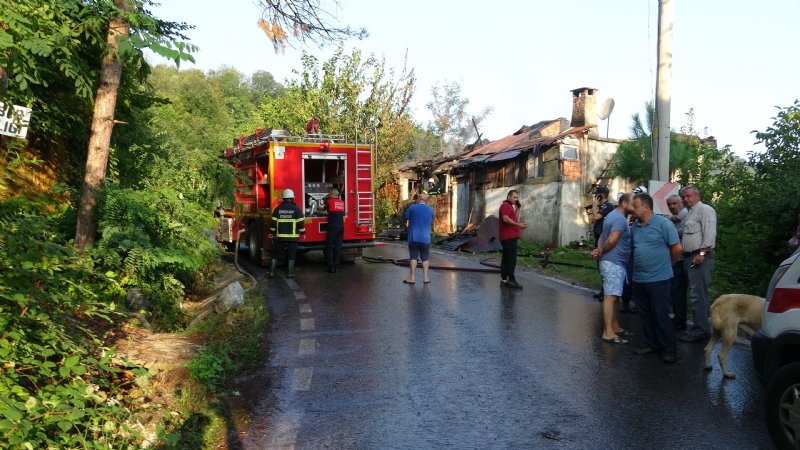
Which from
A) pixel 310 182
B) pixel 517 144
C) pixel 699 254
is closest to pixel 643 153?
pixel 517 144

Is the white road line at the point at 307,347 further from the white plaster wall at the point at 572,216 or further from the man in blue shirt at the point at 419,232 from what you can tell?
the white plaster wall at the point at 572,216

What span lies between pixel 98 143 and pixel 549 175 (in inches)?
651

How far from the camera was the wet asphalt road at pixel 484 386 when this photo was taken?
13.8 ft

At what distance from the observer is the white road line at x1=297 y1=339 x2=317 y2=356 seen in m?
6.37

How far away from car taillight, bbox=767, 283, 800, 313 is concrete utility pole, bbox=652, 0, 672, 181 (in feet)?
19.7

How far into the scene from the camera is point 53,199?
27.7ft

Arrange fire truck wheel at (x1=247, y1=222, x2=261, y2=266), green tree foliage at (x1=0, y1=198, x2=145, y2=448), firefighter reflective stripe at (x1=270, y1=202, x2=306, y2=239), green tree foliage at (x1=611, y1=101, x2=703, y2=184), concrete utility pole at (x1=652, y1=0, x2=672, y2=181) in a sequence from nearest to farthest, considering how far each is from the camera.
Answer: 1. green tree foliage at (x1=0, y1=198, x2=145, y2=448)
2. concrete utility pole at (x1=652, y1=0, x2=672, y2=181)
3. firefighter reflective stripe at (x1=270, y1=202, x2=306, y2=239)
4. fire truck wheel at (x1=247, y1=222, x2=261, y2=266)
5. green tree foliage at (x1=611, y1=101, x2=703, y2=184)

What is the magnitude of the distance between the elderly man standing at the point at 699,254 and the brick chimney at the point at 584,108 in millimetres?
15345

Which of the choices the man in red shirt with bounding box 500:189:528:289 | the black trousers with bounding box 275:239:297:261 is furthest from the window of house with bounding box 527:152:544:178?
the black trousers with bounding box 275:239:297:261

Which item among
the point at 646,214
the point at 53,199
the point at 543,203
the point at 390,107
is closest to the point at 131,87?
the point at 53,199

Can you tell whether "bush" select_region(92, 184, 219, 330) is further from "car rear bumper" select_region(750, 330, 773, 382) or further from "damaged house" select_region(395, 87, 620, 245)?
"damaged house" select_region(395, 87, 620, 245)

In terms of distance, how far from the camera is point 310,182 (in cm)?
1432

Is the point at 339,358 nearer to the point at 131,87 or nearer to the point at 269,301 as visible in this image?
the point at 269,301

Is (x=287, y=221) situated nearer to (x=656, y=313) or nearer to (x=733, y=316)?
(x=656, y=313)
